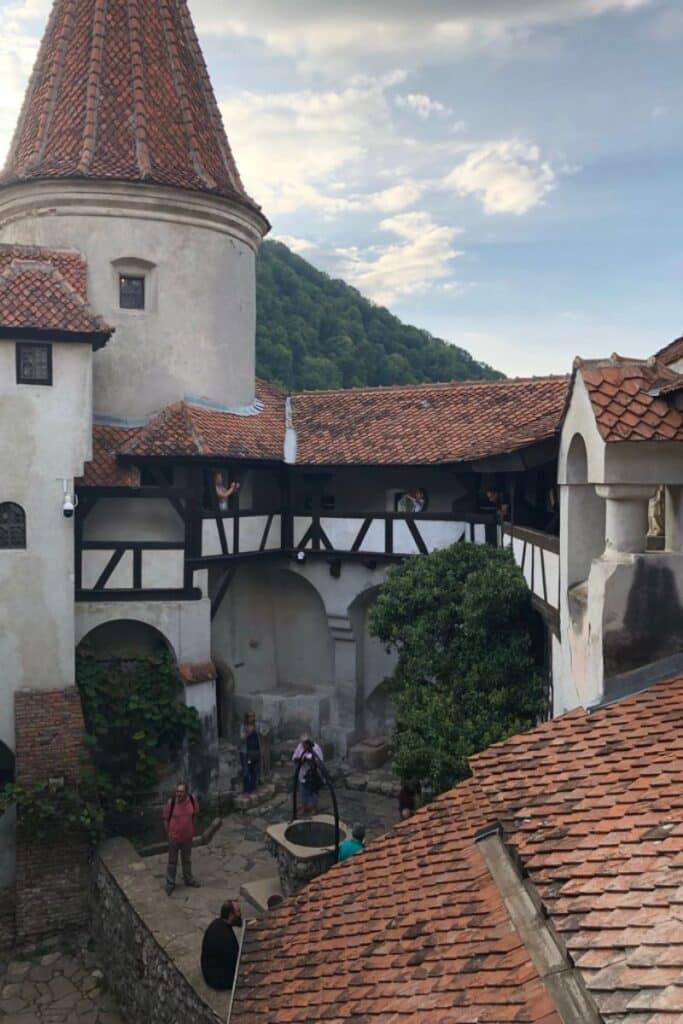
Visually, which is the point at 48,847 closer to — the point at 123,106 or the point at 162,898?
the point at 162,898

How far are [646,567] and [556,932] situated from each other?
337 centimetres

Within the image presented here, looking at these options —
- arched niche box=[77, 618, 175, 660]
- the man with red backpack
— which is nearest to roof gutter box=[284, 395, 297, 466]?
arched niche box=[77, 618, 175, 660]

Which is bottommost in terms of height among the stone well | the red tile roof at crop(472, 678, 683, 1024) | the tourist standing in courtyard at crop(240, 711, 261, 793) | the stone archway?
the stone archway

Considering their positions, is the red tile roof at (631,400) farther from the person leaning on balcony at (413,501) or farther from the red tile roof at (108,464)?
the red tile roof at (108,464)

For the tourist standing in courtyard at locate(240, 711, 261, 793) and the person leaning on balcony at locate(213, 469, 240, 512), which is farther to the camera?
the person leaning on balcony at locate(213, 469, 240, 512)

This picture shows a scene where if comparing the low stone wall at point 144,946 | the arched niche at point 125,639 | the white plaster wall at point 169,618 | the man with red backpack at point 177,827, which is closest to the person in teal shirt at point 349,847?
the low stone wall at point 144,946

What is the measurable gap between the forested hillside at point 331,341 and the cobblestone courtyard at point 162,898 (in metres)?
23.1

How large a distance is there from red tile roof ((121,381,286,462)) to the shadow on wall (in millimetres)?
8638

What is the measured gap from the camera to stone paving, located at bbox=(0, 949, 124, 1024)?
1055cm

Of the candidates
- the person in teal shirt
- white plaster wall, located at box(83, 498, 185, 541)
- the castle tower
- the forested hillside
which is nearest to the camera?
the person in teal shirt

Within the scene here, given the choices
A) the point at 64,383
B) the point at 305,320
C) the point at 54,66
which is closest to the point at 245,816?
the point at 64,383

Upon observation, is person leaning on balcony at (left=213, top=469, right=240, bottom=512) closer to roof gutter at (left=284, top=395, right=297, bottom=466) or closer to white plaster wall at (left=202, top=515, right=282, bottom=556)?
white plaster wall at (left=202, top=515, right=282, bottom=556)

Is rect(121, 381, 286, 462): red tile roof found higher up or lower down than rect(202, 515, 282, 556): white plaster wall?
higher up

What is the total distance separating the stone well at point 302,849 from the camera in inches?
347
